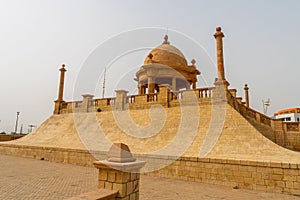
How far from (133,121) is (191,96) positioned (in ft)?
14.7

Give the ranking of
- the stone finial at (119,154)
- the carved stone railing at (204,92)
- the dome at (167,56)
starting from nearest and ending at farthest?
the stone finial at (119,154)
the carved stone railing at (204,92)
the dome at (167,56)

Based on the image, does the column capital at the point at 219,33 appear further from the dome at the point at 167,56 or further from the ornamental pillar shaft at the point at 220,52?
the dome at the point at 167,56

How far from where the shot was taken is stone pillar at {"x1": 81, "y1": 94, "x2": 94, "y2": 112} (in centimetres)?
1775

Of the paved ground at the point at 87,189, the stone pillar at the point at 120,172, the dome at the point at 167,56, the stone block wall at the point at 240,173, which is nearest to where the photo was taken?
the stone pillar at the point at 120,172

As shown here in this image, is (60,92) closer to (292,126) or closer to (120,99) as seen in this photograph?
(120,99)

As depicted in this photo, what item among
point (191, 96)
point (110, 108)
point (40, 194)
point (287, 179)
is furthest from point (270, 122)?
point (40, 194)

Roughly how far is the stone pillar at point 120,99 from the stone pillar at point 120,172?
11767 millimetres

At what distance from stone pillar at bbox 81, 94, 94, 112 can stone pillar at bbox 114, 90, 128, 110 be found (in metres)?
3.43

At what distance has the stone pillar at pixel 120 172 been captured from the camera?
354 centimetres

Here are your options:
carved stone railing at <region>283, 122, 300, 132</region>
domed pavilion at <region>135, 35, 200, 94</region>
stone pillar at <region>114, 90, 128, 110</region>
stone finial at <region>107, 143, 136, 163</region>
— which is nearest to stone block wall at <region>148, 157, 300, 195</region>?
stone finial at <region>107, 143, 136, 163</region>

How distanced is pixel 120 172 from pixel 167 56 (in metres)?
19.2

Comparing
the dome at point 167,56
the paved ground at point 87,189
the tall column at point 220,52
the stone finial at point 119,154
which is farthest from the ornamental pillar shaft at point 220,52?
the stone finial at point 119,154

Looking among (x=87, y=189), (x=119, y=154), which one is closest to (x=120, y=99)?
(x=87, y=189)

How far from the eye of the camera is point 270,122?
51.3 ft
